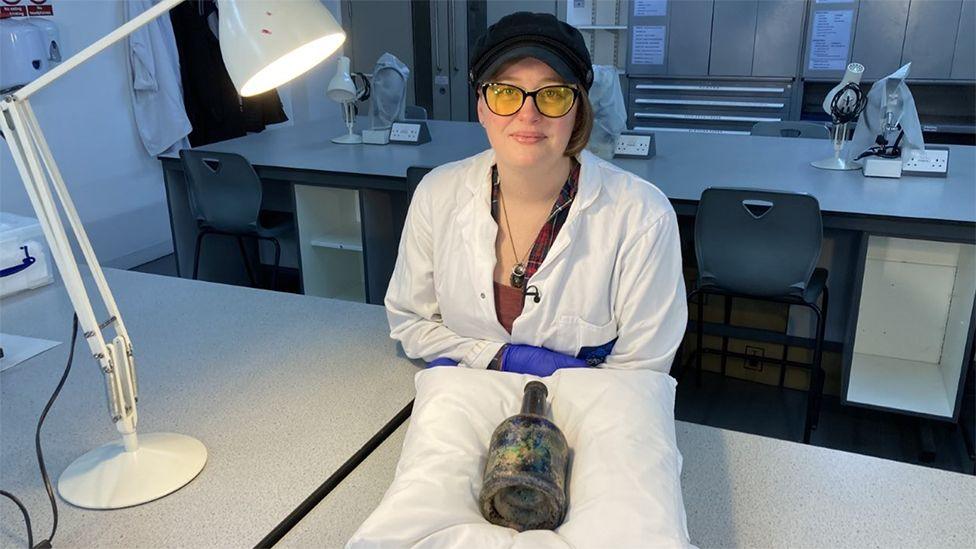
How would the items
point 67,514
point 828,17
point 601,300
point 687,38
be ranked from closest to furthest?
1. point 67,514
2. point 601,300
3. point 828,17
4. point 687,38

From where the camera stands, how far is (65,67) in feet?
2.90

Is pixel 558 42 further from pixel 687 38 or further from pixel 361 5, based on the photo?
pixel 361 5

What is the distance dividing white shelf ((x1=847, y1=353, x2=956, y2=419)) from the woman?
165 centimetres

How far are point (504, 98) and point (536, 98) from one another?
0.16 feet

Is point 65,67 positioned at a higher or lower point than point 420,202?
higher

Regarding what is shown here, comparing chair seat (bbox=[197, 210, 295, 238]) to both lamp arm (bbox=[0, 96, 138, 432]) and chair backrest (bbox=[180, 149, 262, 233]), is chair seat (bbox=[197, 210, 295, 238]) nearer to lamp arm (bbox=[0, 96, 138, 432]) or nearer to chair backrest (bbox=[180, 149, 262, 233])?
chair backrest (bbox=[180, 149, 262, 233])

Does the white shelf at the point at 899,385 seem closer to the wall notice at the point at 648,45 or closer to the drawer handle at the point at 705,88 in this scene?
the drawer handle at the point at 705,88

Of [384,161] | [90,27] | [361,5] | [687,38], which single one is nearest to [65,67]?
[384,161]

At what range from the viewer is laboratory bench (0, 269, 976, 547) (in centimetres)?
99

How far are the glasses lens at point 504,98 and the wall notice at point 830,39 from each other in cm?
439

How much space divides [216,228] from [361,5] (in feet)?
10.9

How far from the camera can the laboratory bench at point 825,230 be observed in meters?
2.41

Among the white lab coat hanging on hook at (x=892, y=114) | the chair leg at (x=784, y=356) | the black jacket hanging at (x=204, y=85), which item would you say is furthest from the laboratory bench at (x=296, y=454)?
the black jacket hanging at (x=204, y=85)

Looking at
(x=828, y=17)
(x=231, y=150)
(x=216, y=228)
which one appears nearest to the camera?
(x=216, y=228)
